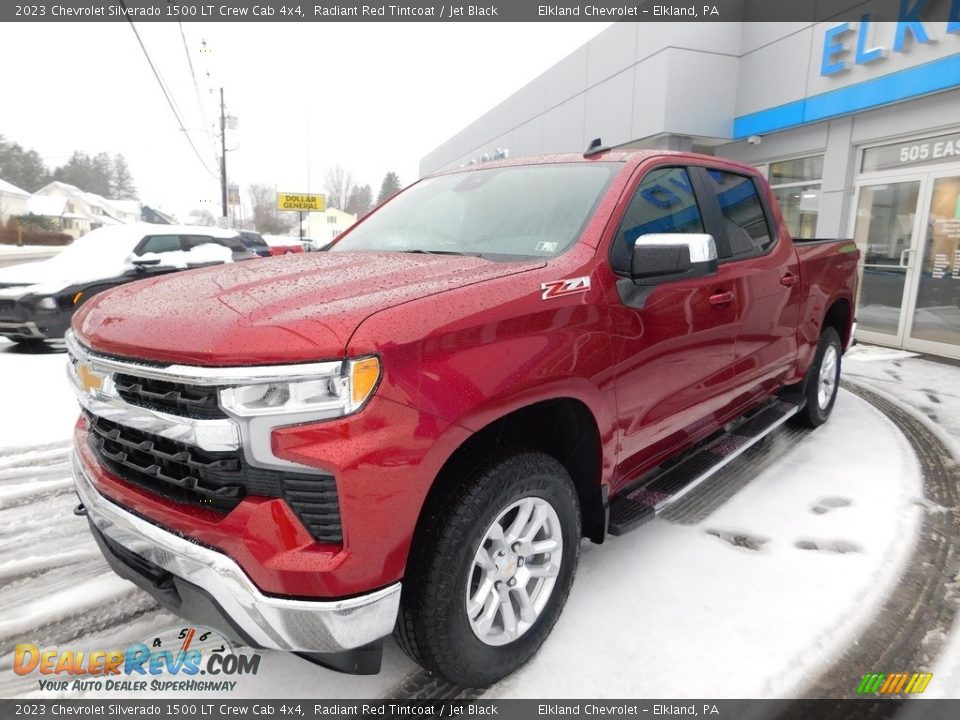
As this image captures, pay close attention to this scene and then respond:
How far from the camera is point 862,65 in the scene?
326 inches

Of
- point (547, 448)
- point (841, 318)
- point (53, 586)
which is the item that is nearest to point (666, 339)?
point (547, 448)

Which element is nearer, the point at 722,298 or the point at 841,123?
the point at 722,298

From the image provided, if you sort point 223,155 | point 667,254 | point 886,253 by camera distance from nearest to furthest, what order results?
point 667,254 < point 886,253 < point 223,155

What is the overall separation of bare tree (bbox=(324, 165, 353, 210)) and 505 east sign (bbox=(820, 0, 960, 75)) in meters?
67.0

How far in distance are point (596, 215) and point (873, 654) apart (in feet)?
6.28

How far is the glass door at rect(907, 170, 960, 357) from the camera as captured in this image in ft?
24.9

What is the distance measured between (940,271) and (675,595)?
773cm

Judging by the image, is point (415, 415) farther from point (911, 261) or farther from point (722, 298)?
point (911, 261)

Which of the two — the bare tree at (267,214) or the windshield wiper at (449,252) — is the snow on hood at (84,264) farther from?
the bare tree at (267,214)

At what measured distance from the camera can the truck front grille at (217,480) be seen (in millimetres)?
1507

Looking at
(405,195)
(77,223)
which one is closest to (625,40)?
(405,195)

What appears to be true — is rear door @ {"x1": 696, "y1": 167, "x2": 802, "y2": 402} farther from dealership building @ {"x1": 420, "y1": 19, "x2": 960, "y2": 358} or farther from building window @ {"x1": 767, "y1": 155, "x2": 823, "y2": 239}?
building window @ {"x1": 767, "y1": 155, "x2": 823, "y2": 239}

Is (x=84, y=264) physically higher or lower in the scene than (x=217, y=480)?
higher

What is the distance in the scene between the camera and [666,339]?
2484 millimetres
